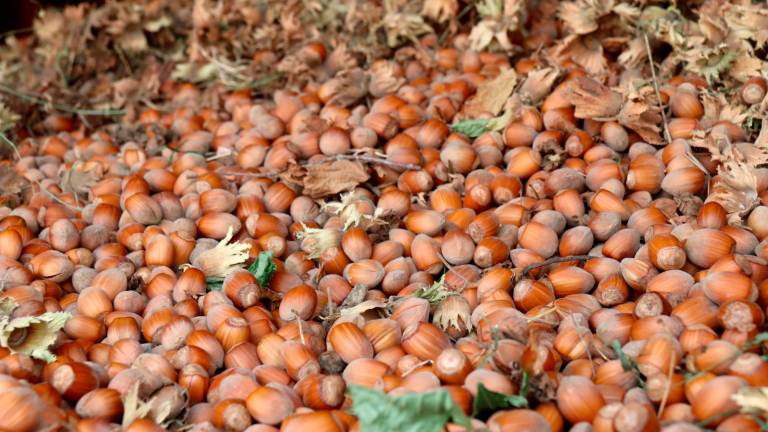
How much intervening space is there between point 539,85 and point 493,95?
21cm

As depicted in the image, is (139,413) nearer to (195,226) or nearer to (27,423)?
(27,423)

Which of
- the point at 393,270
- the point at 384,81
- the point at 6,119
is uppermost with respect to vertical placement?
the point at 6,119

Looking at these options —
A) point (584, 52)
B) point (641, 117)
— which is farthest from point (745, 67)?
point (584, 52)

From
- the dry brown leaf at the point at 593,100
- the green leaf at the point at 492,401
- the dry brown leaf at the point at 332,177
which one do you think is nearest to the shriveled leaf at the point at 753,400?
the green leaf at the point at 492,401

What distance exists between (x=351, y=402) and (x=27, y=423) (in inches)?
29.6

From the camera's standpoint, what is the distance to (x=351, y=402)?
6.27 ft

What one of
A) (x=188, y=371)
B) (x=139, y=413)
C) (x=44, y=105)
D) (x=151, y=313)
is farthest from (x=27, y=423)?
(x=44, y=105)

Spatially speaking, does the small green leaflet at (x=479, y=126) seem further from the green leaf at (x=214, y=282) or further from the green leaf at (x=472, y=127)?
the green leaf at (x=214, y=282)

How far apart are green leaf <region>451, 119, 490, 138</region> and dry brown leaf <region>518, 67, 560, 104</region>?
20 cm

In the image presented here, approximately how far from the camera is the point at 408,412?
5.41 feet

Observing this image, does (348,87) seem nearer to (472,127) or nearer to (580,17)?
(472,127)

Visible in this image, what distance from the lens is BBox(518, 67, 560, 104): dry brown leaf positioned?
3.18 meters

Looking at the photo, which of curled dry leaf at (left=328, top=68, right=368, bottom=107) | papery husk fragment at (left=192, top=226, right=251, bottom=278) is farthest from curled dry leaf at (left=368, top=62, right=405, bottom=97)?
papery husk fragment at (left=192, top=226, right=251, bottom=278)

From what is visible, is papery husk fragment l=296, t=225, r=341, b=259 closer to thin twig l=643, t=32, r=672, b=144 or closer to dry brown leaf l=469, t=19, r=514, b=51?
thin twig l=643, t=32, r=672, b=144
